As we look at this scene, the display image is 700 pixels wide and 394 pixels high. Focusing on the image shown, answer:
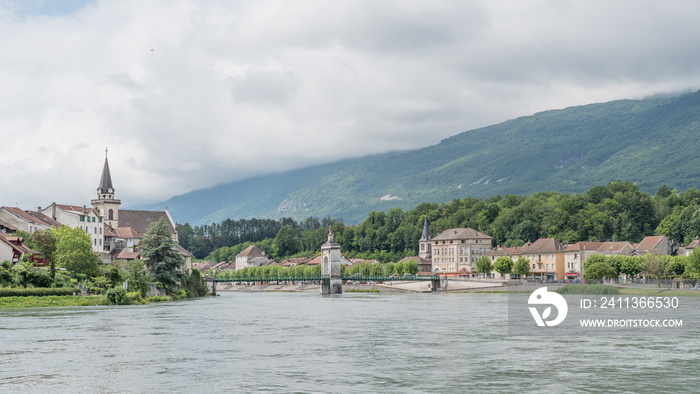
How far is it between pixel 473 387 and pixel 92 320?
33.7 m

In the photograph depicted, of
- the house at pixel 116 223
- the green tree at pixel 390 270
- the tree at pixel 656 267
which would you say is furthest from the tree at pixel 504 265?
the house at pixel 116 223

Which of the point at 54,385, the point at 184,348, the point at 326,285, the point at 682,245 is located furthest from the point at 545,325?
the point at 682,245

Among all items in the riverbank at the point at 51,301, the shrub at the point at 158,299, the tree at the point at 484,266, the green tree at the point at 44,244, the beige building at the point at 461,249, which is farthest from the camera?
the beige building at the point at 461,249

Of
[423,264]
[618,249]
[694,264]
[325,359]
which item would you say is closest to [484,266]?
[618,249]

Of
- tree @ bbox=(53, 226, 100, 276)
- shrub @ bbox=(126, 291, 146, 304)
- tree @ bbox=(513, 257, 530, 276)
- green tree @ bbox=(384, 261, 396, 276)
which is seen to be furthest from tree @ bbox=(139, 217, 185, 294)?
green tree @ bbox=(384, 261, 396, 276)

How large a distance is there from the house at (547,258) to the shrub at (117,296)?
9864 cm

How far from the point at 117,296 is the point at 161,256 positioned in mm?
18530

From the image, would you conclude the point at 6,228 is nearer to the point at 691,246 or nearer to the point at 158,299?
the point at 158,299

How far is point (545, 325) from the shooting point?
4819 cm

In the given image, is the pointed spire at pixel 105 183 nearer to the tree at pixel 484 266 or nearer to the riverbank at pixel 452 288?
the riverbank at pixel 452 288

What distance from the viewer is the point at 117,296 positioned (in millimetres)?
72500

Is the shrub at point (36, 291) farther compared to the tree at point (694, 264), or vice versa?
the tree at point (694, 264)

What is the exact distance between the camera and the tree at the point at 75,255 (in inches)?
3135

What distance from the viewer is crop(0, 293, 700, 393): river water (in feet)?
84.9
